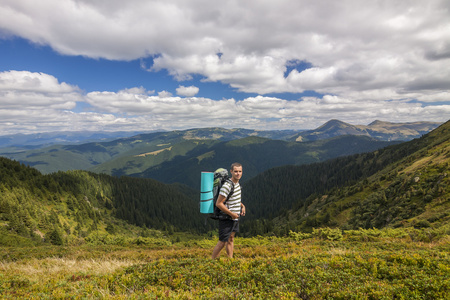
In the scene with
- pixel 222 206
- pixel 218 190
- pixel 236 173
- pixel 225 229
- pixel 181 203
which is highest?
pixel 236 173

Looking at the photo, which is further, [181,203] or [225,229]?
[181,203]

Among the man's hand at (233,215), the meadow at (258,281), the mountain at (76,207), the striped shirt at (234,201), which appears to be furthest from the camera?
the mountain at (76,207)

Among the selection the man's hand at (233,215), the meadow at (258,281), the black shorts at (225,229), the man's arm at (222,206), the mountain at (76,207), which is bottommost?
the mountain at (76,207)

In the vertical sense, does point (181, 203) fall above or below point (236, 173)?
below

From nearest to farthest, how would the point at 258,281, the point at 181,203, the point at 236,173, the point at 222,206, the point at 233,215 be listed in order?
the point at 258,281 < the point at 222,206 < the point at 233,215 < the point at 236,173 < the point at 181,203

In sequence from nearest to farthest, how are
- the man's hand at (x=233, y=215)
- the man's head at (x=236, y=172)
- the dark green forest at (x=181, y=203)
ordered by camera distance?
1. the man's hand at (x=233, y=215)
2. the man's head at (x=236, y=172)
3. the dark green forest at (x=181, y=203)

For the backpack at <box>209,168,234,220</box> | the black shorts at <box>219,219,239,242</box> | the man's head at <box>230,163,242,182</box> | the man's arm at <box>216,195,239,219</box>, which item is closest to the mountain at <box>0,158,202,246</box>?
the black shorts at <box>219,219,239,242</box>

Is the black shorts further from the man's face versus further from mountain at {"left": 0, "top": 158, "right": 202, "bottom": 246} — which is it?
mountain at {"left": 0, "top": 158, "right": 202, "bottom": 246}

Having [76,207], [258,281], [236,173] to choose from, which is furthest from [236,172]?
[76,207]

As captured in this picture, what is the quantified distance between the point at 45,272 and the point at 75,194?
11531 centimetres

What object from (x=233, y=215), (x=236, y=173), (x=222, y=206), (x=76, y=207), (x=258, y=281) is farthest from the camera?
(x=76, y=207)

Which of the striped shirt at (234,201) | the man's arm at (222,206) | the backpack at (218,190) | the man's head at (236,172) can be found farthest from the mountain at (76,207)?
the man's head at (236,172)

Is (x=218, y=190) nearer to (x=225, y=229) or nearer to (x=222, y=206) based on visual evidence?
(x=222, y=206)

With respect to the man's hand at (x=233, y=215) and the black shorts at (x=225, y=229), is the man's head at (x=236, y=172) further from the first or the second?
the black shorts at (x=225, y=229)
